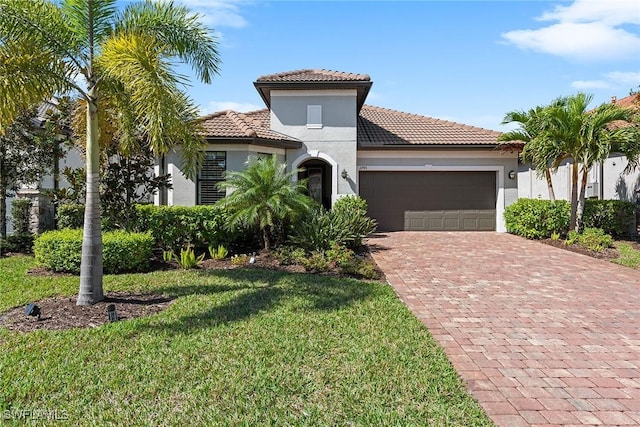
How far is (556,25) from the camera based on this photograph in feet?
34.8

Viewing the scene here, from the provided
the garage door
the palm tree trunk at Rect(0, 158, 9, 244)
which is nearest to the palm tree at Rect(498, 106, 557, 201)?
the garage door

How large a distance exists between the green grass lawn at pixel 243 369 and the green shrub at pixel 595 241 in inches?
338

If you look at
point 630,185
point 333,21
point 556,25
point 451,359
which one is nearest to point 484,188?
point 630,185

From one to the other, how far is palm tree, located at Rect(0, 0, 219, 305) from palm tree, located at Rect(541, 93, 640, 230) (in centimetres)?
1085

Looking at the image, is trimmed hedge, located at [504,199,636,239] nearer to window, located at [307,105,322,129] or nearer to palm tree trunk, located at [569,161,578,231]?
palm tree trunk, located at [569,161,578,231]

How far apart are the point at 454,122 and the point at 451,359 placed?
15954 mm

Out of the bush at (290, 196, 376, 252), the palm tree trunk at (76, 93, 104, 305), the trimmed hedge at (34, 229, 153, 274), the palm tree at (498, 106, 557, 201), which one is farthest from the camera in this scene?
the palm tree at (498, 106, 557, 201)

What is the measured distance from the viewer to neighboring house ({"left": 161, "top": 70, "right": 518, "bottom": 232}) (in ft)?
49.5

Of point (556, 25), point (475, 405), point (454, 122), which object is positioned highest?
point (556, 25)

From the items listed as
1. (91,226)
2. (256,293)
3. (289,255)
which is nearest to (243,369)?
(256,293)

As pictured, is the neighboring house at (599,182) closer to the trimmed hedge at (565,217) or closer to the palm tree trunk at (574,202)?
the trimmed hedge at (565,217)

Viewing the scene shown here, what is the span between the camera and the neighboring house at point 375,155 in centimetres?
1510

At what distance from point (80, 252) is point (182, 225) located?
258 centimetres

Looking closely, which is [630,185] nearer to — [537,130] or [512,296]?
[537,130]
